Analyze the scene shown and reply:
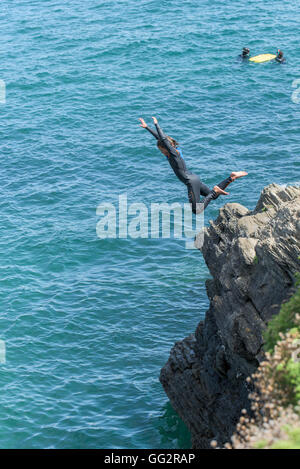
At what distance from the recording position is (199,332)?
106 ft

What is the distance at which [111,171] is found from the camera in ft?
186

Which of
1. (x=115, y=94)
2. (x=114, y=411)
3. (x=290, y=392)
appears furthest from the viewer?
(x=115, y=94)

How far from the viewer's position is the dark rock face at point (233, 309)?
78.1 feet

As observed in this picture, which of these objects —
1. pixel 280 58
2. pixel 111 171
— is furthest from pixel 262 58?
pixel 111 171

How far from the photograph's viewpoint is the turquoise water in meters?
35.8

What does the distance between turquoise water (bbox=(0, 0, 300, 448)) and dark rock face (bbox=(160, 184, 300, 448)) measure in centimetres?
317

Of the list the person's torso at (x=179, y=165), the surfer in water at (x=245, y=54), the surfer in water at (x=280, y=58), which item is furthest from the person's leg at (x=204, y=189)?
the surfer in water at (x=245, y=54)

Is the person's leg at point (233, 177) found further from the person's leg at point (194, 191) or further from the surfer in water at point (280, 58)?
the surfer in water at point (280, 58)

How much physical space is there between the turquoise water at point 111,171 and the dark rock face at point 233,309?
317cm

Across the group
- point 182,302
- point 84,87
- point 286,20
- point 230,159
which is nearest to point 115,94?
point 84,87

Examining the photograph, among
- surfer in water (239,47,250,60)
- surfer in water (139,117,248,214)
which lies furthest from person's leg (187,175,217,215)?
surfer in water (239,47,250,60)

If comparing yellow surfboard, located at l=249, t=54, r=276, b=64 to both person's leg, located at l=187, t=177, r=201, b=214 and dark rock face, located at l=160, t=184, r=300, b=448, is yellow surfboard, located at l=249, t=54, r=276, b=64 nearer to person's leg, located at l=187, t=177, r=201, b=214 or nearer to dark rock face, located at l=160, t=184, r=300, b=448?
dark rock face, located at l=160, t=184, r=300, b=448

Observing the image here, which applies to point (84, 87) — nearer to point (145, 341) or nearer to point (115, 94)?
point (115, 94)

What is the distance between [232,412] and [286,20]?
224 ft
